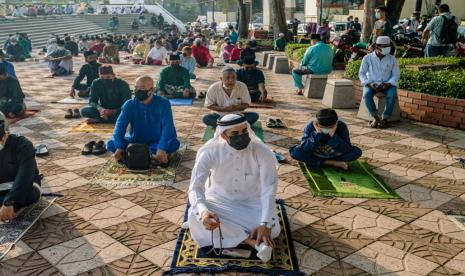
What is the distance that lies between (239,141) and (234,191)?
53cm

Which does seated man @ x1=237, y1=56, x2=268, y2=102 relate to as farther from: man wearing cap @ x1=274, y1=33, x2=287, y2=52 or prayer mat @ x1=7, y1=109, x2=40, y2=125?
man wearing cap @ x1=274, y1=33, x2=287, y2=52

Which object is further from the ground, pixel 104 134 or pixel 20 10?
pixel 20 10

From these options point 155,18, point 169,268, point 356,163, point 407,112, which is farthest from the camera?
point 155,18

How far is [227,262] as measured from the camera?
159 inches

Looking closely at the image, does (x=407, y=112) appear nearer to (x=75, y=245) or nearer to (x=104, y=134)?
(x=104, y=134)

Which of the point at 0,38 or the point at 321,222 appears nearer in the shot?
the point at 321,222

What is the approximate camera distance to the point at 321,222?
4.92m

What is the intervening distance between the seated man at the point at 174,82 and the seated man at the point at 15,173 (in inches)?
262

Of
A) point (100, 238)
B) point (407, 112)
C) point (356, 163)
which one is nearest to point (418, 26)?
point (407, 112)

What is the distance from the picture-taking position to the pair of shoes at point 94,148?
7.19 meters

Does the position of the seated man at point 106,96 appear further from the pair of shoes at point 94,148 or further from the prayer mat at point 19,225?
the prayer mat at point 19,225

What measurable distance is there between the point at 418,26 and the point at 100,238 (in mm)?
19918

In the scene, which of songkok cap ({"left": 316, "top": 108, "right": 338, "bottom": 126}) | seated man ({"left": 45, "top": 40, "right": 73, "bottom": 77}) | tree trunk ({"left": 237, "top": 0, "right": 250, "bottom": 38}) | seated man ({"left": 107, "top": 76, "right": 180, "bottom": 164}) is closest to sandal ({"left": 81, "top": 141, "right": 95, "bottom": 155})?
seated man ({"left": 107, "top": 76, "right": 180, "bottom": 164})

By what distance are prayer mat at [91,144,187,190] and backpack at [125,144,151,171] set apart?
8 centimetres
